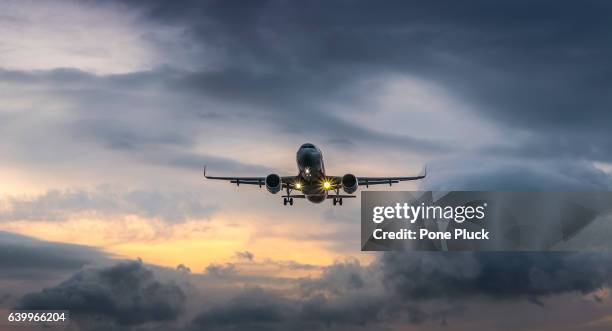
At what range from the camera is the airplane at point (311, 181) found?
4058 inches

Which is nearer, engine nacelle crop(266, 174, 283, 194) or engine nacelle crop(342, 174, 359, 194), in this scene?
engine nacelle crop(266, 174, 283, 194)

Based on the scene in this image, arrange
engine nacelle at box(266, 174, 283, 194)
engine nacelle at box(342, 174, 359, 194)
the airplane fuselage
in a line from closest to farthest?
the airplane fuselage, engine nacelle at box(266, 174, 283, 194), engine nacelle at box(342, 174, 359, 194)

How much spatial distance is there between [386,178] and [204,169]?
1136 inches

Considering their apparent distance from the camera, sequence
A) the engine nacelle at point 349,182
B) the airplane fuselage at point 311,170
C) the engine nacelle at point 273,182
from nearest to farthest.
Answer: the airplane fuselage at point 311,170
the engine nacelle at point 273,182
the engine nacelle at point 349,182

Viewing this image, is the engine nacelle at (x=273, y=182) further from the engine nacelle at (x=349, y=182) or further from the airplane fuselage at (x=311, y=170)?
the engine nacelle at (x=349, y=182)

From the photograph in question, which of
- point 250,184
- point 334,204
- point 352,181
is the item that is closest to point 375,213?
point 352,181

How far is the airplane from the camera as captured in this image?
10306 cm

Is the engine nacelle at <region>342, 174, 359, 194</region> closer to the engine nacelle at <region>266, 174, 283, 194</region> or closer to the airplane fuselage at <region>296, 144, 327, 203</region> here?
the airplane fuselage at <region>296, 144, 327, 203</region>

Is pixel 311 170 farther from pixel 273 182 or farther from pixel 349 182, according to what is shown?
pixel 349 182

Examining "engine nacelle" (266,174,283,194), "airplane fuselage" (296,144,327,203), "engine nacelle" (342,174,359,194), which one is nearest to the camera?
"airplane fuselage" (296,144,327,203)

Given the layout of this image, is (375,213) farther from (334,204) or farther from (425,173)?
(425,173)

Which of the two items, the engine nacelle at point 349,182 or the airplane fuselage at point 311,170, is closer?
the airplane fuselage at point 311,170

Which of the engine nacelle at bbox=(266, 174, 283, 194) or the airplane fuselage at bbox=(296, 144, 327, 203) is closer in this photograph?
the airplane fuselage at bbox=(296, 144, 327, 203)

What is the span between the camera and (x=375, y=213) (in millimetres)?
104500
